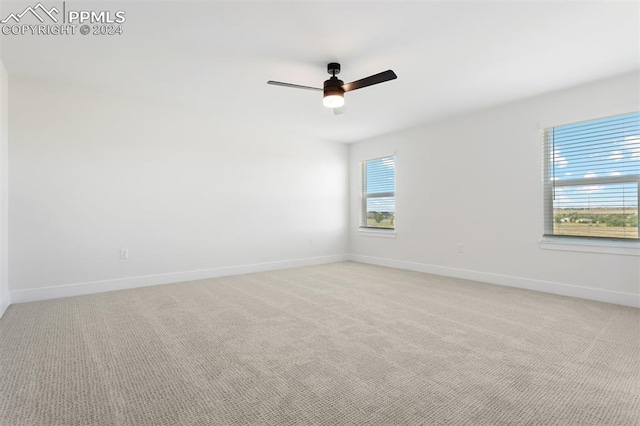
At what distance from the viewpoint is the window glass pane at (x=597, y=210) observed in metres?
3.45

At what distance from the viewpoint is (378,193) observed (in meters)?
6.20

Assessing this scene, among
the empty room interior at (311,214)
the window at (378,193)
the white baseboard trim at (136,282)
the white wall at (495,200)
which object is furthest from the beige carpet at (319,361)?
the window at (378,193)

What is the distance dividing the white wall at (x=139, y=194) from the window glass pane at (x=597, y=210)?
375cm

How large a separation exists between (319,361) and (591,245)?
3.43 meters

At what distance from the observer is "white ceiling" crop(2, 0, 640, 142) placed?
7.73ft

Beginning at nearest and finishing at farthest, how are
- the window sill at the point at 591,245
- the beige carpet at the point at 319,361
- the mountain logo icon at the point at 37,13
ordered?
the beige carpet at the point at 319,361
the mountain logo icon at the point at 37,13
the window sill at the point at 591,245

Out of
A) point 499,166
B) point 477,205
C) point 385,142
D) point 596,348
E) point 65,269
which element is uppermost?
point 385,142

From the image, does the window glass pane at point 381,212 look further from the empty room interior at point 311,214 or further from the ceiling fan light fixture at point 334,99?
the ceiling fan light fixture at point 334,99

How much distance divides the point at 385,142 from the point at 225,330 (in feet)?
14.4

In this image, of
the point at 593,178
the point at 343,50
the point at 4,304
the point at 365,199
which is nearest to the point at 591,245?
the point at 593,178

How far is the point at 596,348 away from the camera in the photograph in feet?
7.68

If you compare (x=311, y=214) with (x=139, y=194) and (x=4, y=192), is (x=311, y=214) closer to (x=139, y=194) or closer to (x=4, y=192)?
(x=139, y=194)

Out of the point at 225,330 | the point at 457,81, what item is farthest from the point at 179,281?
the point at 457,81

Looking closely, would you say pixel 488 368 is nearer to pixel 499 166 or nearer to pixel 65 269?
pixel 499 166
